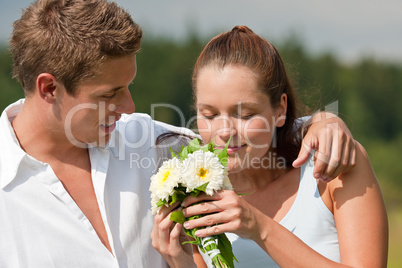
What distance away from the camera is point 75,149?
4.26m

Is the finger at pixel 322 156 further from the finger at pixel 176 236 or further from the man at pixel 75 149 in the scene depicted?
the man at pixel 75 149

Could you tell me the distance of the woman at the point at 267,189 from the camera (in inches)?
138

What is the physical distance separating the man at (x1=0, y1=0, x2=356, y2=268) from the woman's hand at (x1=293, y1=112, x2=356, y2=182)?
1.25 meters

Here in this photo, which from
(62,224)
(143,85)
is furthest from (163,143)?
(143,85)

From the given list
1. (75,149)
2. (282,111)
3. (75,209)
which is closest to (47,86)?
(75,149)

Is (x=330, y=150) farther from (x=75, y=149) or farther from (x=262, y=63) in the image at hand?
(x=75, y=149)

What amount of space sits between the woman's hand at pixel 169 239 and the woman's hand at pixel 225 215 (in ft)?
0.46

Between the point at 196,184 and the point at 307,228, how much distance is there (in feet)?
3.33

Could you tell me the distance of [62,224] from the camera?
3768 millimetres

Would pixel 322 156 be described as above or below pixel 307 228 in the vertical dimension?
above

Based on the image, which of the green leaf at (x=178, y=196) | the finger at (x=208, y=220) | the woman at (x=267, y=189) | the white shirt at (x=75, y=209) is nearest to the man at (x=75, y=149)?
the white shirt at (x=75, y=209)

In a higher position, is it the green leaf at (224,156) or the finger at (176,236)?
the green leaf at (224,156)

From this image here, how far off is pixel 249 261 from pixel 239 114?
109cm

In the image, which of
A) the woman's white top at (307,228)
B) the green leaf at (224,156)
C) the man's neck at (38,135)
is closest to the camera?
the green leaf at (224,156)
